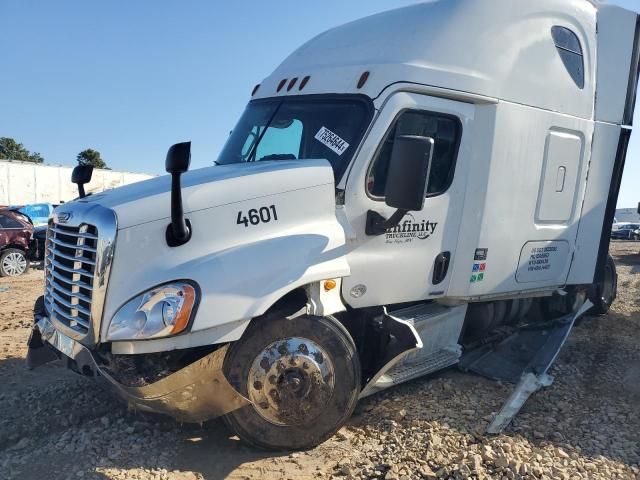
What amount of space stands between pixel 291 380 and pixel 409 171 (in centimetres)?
167

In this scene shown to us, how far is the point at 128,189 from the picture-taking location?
13.3ft

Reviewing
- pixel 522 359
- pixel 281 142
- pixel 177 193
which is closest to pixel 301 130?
pixel 281 142

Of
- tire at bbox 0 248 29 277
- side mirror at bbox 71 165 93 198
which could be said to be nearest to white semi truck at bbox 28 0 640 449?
side mirror at bbox 71 165 93 198

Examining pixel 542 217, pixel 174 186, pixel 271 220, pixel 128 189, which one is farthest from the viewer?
pixel 542 217

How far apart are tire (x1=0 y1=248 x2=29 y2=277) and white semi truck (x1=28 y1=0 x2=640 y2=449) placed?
1041 centimetres

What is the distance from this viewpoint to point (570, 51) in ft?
18.0

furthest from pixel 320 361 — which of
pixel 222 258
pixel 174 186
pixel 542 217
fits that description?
pixel 542 217

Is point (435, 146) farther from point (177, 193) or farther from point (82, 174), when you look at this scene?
point (82, 174)

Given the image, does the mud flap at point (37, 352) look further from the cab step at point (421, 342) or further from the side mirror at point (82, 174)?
the cab step at point (421, 342)

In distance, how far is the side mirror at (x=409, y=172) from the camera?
3.58m

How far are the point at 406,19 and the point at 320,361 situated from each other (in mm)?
3078

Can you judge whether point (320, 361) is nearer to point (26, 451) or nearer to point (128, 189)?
point (128, 189)

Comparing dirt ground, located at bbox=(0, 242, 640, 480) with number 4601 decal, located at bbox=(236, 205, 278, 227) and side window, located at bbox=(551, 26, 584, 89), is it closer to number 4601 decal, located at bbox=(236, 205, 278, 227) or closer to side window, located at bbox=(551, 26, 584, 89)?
number 4601 decal, located at bbox=(236, 205, 278, 227)

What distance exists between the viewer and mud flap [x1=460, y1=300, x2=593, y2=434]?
489 centimetres
